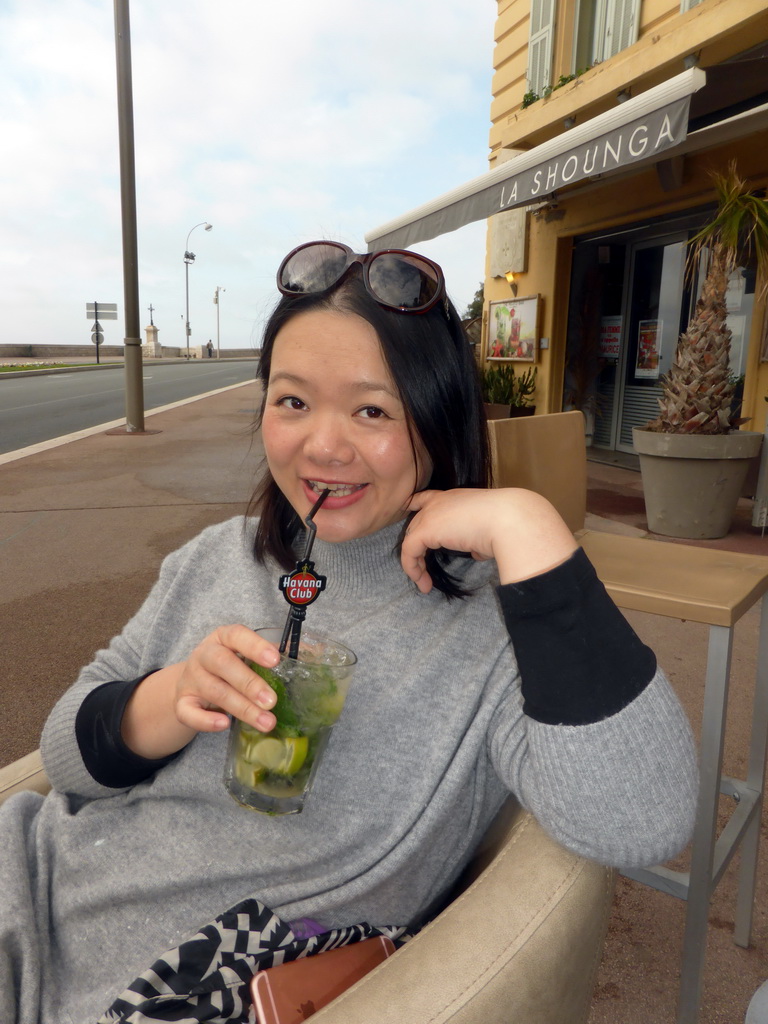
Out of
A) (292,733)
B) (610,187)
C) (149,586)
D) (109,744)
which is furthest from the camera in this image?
(610,187)

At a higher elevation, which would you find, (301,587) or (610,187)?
(610,187)

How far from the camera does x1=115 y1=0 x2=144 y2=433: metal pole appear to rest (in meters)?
8.76

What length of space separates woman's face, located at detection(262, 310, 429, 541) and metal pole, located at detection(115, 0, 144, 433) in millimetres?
8829

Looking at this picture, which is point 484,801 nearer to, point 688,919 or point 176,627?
point 176,627

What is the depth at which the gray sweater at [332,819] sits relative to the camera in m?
1.02

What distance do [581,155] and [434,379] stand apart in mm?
4791

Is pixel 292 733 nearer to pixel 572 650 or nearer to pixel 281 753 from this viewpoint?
pixel 281 753

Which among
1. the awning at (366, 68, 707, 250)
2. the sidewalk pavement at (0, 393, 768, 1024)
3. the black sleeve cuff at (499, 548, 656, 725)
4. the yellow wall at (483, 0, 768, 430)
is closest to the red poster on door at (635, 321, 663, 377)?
the yellow wall at (483, 0, 768, 430)

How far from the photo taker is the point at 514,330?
9.66 m

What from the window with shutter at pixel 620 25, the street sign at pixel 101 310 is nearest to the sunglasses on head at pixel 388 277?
the window with shutter at pixel 620 25

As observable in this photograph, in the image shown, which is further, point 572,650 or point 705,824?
point 705,824

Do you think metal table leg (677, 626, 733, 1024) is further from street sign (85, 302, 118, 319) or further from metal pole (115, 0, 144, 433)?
street sign (85, 302, 118, 319)

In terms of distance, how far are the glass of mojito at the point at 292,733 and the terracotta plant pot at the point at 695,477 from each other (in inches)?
179

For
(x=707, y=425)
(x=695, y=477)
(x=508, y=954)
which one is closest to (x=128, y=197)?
(x=707, y=425)
